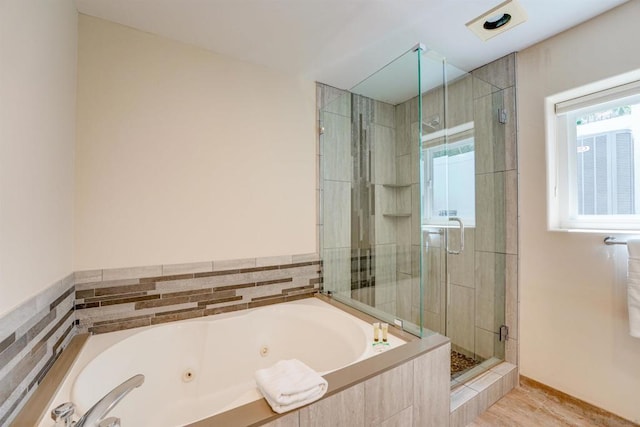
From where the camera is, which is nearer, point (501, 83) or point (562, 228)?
point (562, 228)

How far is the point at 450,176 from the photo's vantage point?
79.3 inches

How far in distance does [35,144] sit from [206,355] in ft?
4.61

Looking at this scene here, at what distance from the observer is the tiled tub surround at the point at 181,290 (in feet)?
5.32

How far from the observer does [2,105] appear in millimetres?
881

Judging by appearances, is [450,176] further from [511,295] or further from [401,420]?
[401,420]

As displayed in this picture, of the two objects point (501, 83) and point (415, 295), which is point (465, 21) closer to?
point (501, 83)

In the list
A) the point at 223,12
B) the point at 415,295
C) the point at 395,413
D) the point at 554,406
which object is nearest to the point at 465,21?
the point at 223,12

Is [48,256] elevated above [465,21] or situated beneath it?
situated beneath

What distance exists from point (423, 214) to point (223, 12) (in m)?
1.71

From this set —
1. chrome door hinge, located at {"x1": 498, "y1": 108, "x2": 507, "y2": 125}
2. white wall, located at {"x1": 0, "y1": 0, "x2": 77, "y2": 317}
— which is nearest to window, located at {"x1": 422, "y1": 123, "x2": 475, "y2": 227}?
chrome door hinge, located at {"x1": 498, "y1": 108, "x2": 507, "y2": 125}

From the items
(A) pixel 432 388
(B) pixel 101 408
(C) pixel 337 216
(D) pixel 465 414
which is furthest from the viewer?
(C) pixel 337 216

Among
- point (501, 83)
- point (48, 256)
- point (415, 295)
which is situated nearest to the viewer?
point (48, 256)

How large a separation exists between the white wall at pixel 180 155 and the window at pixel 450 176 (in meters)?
1.01

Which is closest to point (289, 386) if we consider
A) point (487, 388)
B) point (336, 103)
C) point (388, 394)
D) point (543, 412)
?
point (388, 394)
